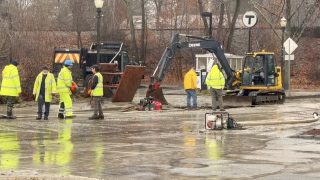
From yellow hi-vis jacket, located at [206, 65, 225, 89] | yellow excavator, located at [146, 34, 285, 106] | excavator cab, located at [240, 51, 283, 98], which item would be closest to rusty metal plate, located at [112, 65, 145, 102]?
yellow excavator, located at [146, 34, 285, 106]

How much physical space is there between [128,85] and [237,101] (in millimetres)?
5339

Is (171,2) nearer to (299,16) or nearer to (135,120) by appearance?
(299,16)

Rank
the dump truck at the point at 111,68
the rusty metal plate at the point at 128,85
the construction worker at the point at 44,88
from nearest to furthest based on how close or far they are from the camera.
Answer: the construction worker at the point at 44,88 → the rusty metal plate at the point at 128,85 → the dump truck at the point at 111,68

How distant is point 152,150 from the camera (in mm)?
14039

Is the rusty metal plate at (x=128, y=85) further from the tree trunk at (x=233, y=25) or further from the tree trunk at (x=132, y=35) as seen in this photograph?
the tree trunk at (x=132, y=35)

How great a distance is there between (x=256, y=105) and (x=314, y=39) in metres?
32.7

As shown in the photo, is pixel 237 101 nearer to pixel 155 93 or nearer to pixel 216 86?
pixel 155 93

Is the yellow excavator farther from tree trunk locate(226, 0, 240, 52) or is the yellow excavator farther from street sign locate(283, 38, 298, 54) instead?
tree trunk locate(226, 0, 240, 52)

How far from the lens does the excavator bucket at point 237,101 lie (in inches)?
1246

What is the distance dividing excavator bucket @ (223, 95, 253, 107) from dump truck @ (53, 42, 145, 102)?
4.33 metres

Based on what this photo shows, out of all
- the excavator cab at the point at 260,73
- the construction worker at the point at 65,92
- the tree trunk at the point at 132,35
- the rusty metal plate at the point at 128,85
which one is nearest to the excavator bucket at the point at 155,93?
the rusty metal plate at the point at 128,85

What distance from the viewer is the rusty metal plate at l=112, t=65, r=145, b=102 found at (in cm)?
3003

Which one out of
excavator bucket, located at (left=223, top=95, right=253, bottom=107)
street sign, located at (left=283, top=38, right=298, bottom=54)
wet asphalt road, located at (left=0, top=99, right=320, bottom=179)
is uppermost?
street sign, located at (left=283, top=38, right=298, bottom=54)

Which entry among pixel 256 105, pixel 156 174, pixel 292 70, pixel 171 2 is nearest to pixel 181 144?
pixel 156 174
